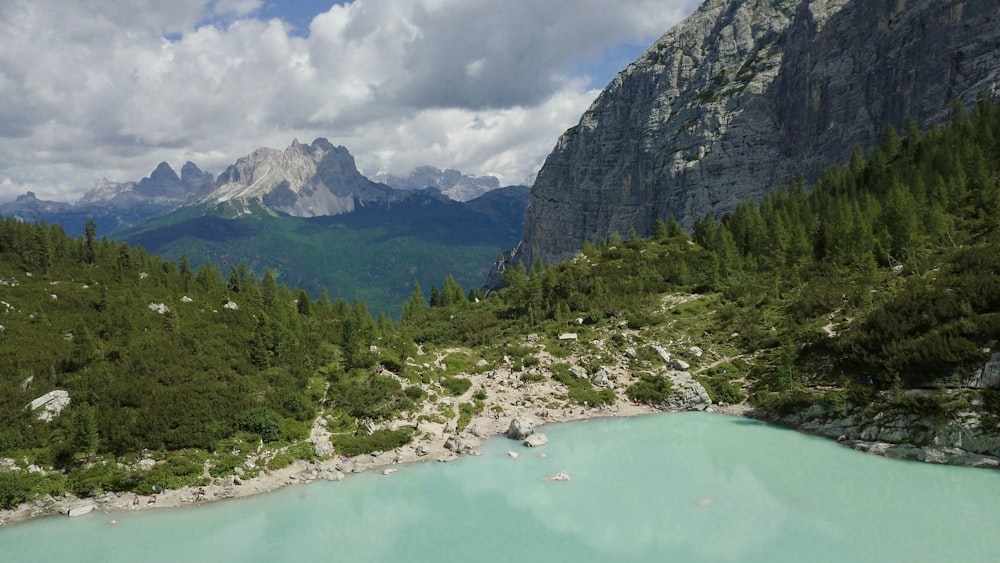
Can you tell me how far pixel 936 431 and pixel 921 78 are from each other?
152 metres

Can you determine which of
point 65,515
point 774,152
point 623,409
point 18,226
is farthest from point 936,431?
point 774,152

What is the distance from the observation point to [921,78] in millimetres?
143750

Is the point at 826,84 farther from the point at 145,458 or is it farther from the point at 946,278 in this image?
the point at 145,458

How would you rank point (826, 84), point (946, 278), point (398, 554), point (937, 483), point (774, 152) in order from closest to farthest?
point (398, 554), point (937, 483), point (946, 278), point (826, 84), point (774, 152)

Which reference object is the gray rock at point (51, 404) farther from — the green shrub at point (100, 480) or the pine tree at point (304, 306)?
the pine tree at point (304, 306)

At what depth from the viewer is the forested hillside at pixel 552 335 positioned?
118ft

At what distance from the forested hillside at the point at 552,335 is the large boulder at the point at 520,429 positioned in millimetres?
5158

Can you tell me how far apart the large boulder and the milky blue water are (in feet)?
14.1

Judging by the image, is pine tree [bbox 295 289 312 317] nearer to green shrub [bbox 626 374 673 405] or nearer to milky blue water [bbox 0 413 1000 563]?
green shrub [bbox 626 374 673 405]

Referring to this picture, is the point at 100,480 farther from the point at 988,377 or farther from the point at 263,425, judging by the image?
the point at 988,377

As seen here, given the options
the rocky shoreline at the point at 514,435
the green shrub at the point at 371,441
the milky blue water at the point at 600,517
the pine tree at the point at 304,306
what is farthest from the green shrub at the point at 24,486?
the pine tree at the point at 304,306

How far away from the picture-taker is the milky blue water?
24406mm

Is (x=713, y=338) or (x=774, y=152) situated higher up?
(x=774, y=152)

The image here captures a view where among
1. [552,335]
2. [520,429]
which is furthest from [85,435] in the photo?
[552,335]
